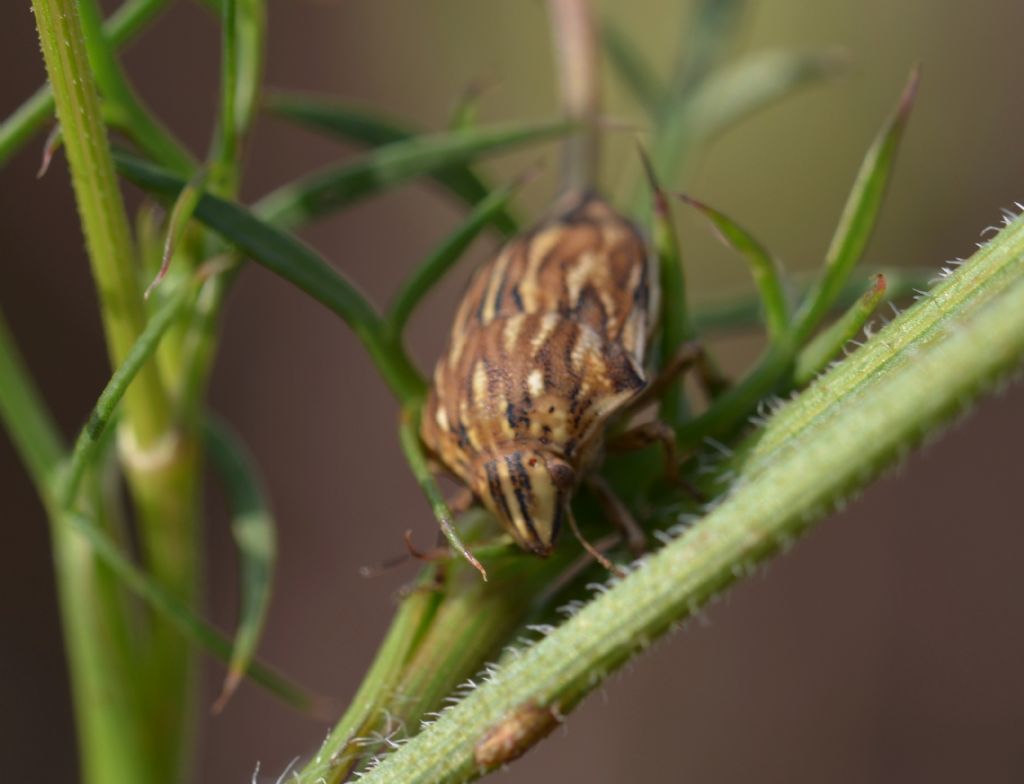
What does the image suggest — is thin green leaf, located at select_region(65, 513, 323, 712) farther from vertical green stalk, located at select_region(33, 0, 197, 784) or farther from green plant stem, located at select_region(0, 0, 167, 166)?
green plant stem, located at select_region(0, 0, 167, 166)

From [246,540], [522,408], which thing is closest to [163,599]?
[246,540]

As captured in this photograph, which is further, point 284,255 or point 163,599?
point 163,599

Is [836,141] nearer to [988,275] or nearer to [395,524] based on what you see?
[395,524]

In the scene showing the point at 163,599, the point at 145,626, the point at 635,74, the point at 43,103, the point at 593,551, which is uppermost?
the point at 635,74

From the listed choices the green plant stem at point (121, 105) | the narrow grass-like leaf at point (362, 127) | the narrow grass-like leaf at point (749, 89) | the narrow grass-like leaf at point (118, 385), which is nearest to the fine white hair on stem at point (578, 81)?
the narrow grass-like leaf at point (749, 89)

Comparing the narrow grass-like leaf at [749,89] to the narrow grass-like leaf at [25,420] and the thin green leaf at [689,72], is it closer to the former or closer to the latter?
the thin green leaf at [689,72]

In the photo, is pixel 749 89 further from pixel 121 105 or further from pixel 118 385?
pixel 118 385

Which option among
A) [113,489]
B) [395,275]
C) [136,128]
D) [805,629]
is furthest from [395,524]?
[136,128]
